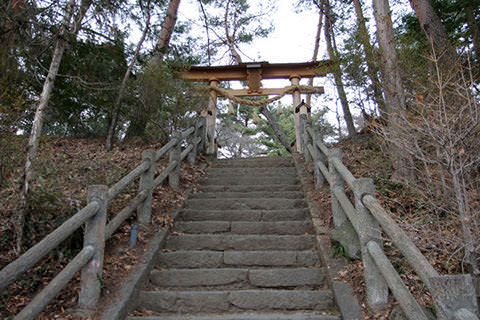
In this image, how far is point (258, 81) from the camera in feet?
32.3

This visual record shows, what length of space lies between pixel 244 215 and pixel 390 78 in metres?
3.49

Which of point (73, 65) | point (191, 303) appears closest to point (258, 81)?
point (73, 65)

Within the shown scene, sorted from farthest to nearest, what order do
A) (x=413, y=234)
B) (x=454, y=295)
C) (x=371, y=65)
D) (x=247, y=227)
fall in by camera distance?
(x=371, y=65)
(x=247, y=227)
(x=413, y=234)
(x=454, y=295)

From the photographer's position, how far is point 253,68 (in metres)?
9.74

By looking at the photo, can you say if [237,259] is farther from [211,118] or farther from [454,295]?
[211,118]

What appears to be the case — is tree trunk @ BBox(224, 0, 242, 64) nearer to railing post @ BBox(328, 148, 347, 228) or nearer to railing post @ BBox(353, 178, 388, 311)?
railing post @ BBox(328, 148, 347, 228)

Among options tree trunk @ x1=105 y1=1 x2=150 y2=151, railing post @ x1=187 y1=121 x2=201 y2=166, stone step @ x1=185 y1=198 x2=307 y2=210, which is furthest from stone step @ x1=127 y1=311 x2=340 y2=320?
tree trunk @ x1=105 y1=1 x2=150 y2=151

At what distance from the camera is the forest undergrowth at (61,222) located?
300 cm

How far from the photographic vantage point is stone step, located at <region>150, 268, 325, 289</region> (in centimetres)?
348

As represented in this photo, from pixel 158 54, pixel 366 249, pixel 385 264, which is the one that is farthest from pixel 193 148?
pixel 385 264

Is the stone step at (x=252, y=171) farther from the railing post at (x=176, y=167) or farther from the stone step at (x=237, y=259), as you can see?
the stone step at (x=237, y=259)

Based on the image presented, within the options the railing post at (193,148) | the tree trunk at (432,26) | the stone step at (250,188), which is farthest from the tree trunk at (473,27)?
the railing post at (193,148)

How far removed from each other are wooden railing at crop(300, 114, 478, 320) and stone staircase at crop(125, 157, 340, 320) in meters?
0.50

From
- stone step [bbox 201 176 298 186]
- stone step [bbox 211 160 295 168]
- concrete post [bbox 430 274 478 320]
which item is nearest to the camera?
concrete post [bbox 430 274 478 320]
